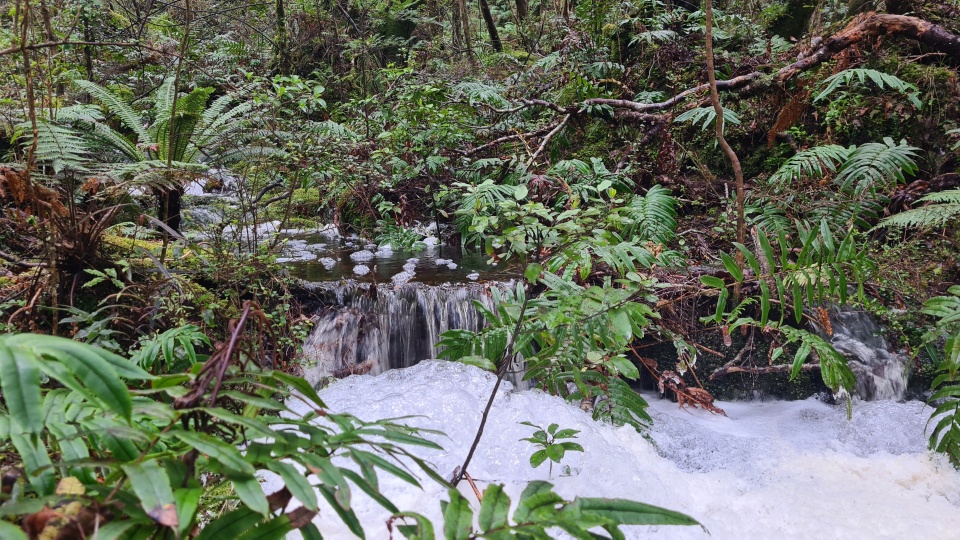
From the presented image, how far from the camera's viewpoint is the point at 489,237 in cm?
161

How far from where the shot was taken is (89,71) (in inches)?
245

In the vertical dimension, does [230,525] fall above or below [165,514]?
below

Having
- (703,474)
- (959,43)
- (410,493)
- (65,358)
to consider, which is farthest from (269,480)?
(959,43)

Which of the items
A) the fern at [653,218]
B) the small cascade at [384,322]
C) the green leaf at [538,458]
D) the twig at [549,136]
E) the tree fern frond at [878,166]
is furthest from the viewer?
the twig at [549,136]

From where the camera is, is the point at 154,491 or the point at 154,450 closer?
the point at 154,491

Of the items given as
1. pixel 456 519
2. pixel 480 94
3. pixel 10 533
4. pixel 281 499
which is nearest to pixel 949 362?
pixel 456 519

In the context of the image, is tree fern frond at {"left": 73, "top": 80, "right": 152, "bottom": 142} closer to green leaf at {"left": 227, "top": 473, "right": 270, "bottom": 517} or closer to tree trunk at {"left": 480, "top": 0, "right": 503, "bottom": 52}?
green leaf at {"left": 227, "top": 473, "right": 270, "bottom": 517}

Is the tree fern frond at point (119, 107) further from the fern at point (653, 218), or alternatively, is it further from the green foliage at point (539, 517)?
the green foliage at point (539, 517)

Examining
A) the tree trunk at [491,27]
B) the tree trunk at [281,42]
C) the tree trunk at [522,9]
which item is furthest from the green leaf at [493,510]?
the tree trunk at [522,9]

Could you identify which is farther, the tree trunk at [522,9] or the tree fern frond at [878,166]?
the tree trunk at [522,9]

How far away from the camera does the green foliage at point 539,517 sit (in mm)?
827

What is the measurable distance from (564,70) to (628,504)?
6.08 meters

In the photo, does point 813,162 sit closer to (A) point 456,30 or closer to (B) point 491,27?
(B) point 491,27

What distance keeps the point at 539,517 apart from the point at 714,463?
2.27m
